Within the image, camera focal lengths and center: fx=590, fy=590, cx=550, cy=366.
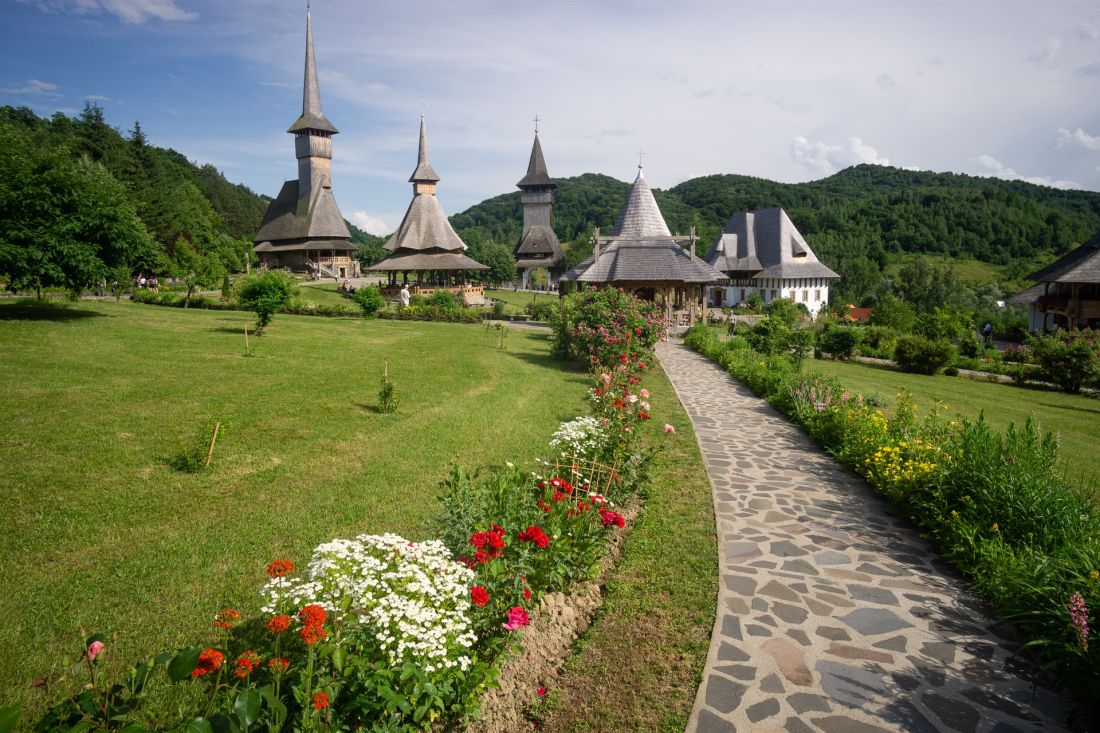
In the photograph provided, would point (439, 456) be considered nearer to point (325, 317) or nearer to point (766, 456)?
point (766, 456)

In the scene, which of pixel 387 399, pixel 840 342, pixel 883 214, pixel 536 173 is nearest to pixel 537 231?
pixel 536 173

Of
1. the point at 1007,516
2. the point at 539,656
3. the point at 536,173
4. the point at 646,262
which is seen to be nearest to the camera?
the point at 539,656

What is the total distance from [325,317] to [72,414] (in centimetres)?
1674

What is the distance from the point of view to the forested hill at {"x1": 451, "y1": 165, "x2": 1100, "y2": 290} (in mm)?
65812

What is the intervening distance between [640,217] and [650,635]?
2420 cm

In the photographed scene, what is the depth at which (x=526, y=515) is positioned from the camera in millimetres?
4453

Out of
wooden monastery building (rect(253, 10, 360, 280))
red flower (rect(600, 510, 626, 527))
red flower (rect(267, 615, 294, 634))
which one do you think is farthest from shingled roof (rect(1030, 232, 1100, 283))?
wooden monastery building (rect(253, 10, 360, 280))

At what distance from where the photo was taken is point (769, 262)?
154 ft

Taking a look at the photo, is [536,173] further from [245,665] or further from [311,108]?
[245,665]

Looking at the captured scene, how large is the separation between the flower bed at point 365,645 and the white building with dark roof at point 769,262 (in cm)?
4509

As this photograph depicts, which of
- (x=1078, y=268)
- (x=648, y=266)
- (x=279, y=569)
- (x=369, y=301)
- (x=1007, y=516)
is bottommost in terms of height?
(x=1007, y=516)

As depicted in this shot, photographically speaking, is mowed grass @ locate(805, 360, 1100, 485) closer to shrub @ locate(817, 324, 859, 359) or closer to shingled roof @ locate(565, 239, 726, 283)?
shrub @ locate(817, 324, 859, 359)

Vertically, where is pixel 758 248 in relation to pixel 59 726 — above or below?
above

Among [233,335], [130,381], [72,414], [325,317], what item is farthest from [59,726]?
[325,317]
